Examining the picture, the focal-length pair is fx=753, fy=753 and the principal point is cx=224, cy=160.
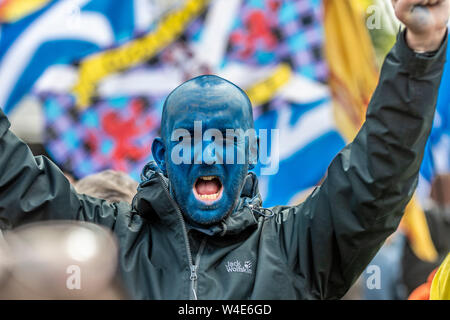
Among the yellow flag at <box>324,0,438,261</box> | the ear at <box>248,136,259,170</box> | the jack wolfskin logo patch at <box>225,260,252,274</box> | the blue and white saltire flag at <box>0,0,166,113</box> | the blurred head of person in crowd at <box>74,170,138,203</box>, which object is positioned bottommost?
the jack wolfskin logo patch at <box>225,260,252,274</box>

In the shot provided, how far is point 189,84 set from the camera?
199 centimetres

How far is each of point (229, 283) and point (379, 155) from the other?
1.62ft

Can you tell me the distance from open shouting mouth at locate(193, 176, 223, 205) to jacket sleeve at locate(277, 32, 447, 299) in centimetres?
21

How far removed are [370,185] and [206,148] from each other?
0.43m

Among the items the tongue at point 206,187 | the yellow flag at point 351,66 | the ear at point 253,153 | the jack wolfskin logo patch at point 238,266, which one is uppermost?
the yellow flag at point 351,66

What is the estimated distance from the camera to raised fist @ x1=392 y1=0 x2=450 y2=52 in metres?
1.64

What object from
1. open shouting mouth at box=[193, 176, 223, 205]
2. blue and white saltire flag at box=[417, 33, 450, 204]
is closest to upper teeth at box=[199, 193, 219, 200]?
open shouting mouth at box=[193, 176, 223, 205]

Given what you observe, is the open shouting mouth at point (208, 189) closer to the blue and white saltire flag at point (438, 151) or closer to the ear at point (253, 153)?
the ear at point (253, 153)

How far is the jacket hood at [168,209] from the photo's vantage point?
1.94 metres

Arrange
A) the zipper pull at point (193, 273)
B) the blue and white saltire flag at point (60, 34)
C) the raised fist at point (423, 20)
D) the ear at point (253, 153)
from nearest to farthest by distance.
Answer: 1. the raised fist at point (423, 20)
2. the zipper pull at point (193, 273)
3. the ear at point (253, 153)
4. the blue and white saltire flag at point (60, 34)

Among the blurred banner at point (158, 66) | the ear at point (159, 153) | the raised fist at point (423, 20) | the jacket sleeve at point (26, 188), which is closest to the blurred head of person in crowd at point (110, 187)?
the blurred banner at point (158, 66)

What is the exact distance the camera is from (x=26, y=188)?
1904mm

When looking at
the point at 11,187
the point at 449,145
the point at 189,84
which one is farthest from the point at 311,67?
the point at 11,187

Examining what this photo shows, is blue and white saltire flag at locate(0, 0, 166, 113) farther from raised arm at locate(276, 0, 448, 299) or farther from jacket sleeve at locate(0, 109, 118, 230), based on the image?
raised arm at locate(276, 0, 448, 299)
